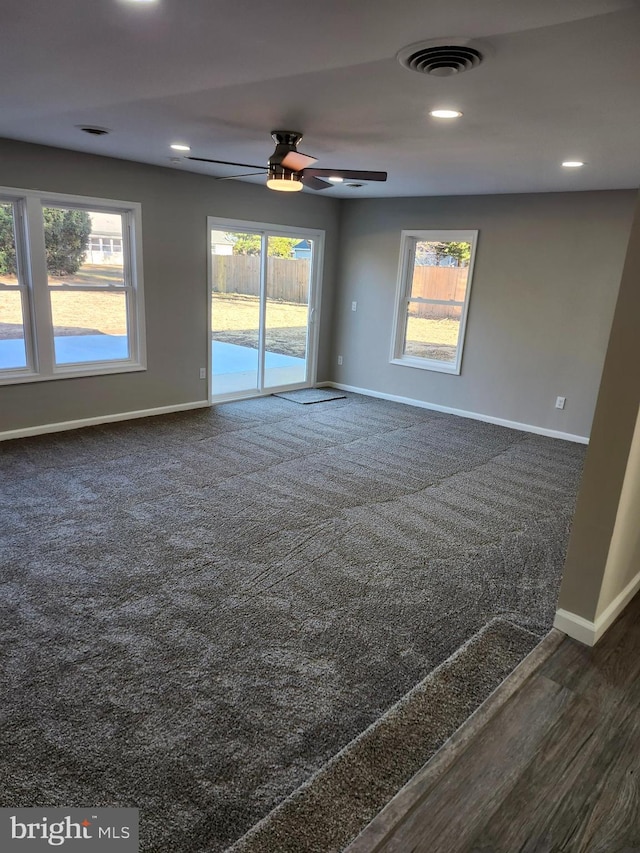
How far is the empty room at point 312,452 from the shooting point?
1.75 metres

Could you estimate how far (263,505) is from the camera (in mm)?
3750

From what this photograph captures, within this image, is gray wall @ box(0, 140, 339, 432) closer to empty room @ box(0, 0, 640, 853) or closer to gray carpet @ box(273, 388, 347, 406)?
empty room @ box(0, 0, 640, 853)

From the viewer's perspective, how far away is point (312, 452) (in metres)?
4.89

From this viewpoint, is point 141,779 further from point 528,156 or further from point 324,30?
point 528,156

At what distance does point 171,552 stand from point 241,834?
1.70 metres

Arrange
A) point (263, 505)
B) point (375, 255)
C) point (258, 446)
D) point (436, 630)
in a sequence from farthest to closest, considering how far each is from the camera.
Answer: point (375, 255)
point (258, 446)
point (263, 505)
point (436, 630)

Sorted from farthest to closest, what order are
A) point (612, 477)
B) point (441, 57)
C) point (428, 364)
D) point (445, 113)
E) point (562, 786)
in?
1. point (428, 364)
2. point (445, 113)
3. point (612, 477)
4. point (441, 57)
5. point (562, 786)

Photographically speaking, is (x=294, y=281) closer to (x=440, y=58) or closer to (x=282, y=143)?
(x=282, y=143)

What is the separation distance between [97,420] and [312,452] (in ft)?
7.16

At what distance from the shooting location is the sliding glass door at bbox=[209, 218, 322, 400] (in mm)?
6105

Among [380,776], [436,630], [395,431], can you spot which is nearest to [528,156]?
[395,431]

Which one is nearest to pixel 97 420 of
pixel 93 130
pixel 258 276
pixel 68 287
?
pixel 68 287

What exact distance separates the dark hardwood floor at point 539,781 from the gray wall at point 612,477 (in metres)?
0.34

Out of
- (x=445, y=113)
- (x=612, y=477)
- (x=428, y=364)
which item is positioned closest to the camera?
(x=612, y=477)
